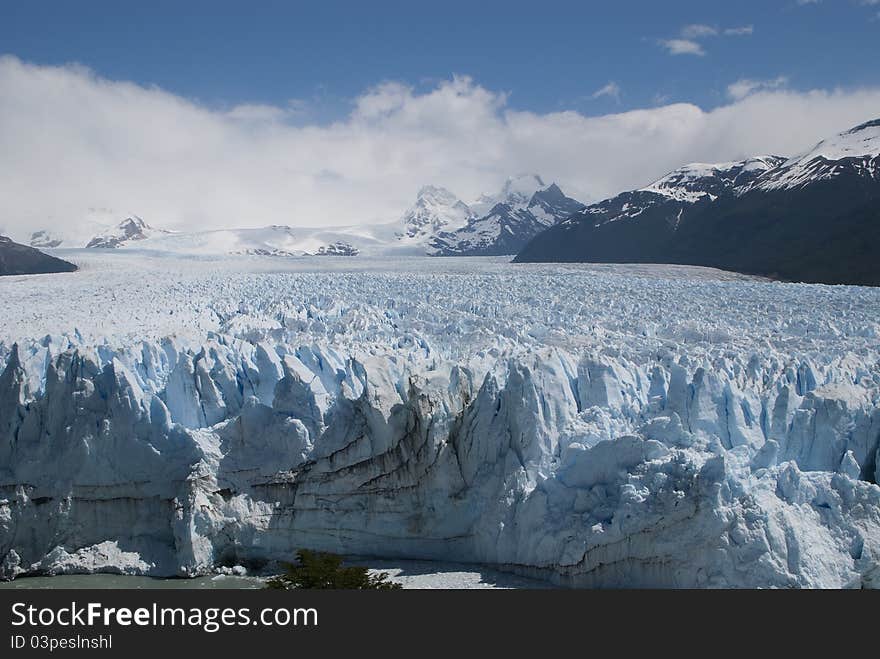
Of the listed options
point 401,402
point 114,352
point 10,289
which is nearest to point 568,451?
point 401,402

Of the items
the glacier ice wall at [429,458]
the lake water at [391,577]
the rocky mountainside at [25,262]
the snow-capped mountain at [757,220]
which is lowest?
the lake water at [391,577]

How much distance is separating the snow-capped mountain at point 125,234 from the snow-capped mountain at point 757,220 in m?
71.1

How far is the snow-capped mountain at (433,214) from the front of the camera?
382 feet

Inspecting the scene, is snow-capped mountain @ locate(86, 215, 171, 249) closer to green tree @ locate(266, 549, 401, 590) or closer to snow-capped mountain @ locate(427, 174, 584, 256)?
snow-capped mountain @ locate(427, 174, 584, 256)

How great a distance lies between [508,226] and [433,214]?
72.3ft

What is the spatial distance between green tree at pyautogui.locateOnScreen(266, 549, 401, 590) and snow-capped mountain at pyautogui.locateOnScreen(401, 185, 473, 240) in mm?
99486

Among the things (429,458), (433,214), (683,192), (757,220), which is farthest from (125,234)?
(429,458)

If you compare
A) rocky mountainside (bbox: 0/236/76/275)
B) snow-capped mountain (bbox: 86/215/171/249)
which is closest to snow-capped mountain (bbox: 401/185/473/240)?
snow-capped mountain (bbox: 86/215/171/249)

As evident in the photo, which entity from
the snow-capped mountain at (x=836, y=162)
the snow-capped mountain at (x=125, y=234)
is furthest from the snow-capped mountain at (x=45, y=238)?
the snow-capped mountain at (x=836, y=162)

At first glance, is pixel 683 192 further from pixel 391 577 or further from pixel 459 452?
pixel 391 577

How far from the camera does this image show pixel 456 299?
77.5 feet

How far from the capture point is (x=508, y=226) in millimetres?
115500

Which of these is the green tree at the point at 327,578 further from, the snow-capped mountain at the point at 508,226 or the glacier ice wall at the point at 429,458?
the snow-capped mountain at the point at 508,226

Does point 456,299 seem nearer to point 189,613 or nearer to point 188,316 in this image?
point 188,316
